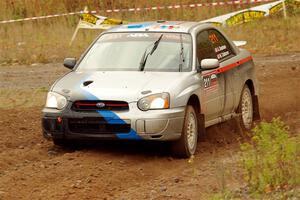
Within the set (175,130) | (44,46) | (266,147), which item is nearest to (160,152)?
(175,130)

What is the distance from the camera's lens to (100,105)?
11.2 m

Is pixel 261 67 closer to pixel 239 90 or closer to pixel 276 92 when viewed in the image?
pixel 276 92

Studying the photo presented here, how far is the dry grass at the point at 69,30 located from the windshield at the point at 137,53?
11.9m

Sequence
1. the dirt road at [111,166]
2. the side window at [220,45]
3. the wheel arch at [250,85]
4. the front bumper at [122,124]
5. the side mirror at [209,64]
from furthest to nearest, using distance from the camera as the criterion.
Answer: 1. the wheel arch at [250,85]
2. the side window at [220,45]
3. the side mirror at [209,64]
4. the front bumper at [122,124]
5. the dirt road at [111,166]

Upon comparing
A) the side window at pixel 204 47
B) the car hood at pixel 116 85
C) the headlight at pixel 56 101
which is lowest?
the headlight at pixel 56 101

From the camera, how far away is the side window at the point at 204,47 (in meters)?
12.5

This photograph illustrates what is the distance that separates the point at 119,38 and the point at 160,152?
5.62 feet

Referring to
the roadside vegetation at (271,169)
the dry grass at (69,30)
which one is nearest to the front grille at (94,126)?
the roadside vegetation at (271,169)

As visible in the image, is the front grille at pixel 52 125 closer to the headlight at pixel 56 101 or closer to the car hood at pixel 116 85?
the headlight at pixel 56 101

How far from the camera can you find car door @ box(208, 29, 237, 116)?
12781mm

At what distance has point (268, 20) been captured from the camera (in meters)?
28.7

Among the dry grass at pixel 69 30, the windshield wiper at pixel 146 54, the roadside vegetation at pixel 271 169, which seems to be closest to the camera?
the roadside vegetation at pixel 271 169

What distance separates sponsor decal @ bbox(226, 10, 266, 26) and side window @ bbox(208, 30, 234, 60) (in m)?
15.0

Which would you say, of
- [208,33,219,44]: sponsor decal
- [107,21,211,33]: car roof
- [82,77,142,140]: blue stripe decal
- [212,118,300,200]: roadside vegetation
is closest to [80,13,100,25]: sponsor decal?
[208,33,219,44]: sponsor decal
